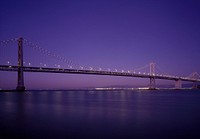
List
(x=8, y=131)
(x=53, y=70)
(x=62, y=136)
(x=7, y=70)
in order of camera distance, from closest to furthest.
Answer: (x=62, y=136) < (x=8, y=131) < (x=7, y=70) < (x=53, y=70)

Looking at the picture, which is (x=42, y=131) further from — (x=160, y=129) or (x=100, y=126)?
(x=160, y=129)

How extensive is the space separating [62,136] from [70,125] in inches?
91.4

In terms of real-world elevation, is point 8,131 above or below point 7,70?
below

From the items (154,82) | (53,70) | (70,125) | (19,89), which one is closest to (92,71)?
(53,70)

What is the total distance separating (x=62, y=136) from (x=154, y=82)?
195ft

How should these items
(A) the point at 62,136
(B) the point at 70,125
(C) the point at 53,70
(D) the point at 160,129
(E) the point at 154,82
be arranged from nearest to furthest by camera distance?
(A) the point at 62,136 → (D) the point at 160,129 → (B) the point at 70,125 → (C) the point at 53,70 → (E) the point at 154,82

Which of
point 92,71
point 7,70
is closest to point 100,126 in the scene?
point 7,70

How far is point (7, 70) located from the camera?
148 ft

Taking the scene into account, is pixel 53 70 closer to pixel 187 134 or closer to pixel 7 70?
pixel 7 70

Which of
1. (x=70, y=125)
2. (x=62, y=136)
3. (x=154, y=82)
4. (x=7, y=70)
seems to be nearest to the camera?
(x=62, y=136)

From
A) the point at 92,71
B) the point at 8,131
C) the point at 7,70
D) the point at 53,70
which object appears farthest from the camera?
the point at 92,71

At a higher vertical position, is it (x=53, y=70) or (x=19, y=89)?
(x=53, y=70)

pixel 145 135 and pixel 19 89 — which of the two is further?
pixel 19 89

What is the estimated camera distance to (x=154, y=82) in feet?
220
